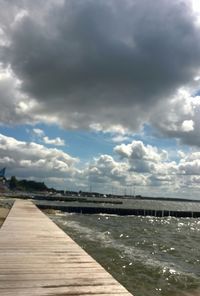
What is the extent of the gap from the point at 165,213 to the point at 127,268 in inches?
2556

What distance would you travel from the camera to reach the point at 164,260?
2017 centimetres

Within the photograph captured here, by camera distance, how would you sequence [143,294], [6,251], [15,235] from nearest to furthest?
[6,251]
[143,294]
[15,235]

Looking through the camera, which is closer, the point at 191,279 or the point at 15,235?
the point at 15,235

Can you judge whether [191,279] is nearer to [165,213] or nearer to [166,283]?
[166,283]

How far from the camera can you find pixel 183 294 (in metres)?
13.0

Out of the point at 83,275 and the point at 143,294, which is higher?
the point at 83,275

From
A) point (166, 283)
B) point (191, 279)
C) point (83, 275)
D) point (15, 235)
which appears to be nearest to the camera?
point (83, 275)

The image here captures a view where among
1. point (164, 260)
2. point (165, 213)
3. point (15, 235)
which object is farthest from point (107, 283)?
point (165, 213)

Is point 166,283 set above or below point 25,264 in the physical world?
below

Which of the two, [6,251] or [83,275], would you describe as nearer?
[83,275]

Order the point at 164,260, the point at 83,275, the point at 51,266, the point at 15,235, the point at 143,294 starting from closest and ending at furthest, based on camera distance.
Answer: the point at 83,275 < the point at 51,266 < the point at 143,294 < the point at 15,235 < the point at 164,260

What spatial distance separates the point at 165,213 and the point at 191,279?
65.6 m

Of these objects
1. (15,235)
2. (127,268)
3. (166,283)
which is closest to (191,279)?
(166,283)

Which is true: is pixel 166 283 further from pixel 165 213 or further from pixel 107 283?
pixel 165 213
